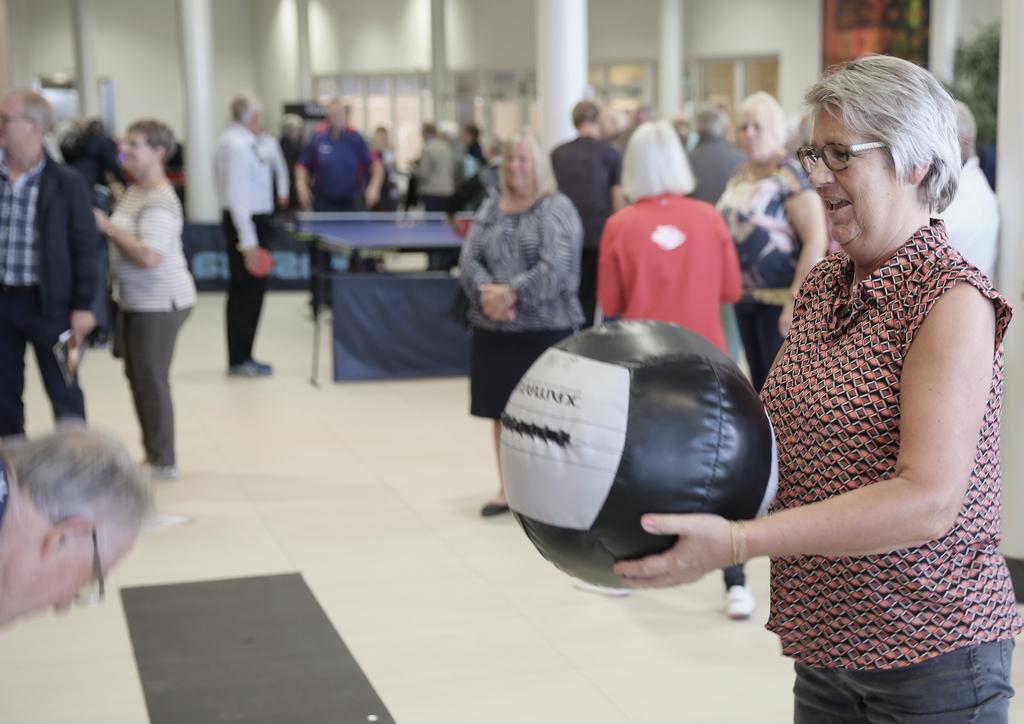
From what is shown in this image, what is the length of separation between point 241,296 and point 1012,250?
18.2 feet

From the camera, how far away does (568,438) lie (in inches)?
64.4

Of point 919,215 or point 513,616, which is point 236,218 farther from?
point 919,215

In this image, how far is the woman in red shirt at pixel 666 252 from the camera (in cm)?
430

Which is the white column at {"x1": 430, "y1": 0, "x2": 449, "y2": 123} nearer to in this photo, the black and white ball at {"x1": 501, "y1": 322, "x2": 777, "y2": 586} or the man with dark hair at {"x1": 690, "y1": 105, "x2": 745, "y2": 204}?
the man with dark hair at {"x1": 690, "y1": 105, "x2": 745, "y2": 204}

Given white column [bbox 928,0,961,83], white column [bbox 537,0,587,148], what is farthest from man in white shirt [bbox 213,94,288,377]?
white column [bbox 928,0,961,83]

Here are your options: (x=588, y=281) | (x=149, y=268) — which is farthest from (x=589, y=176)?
(x=149, y=268)

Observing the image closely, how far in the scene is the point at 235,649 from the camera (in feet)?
12.4

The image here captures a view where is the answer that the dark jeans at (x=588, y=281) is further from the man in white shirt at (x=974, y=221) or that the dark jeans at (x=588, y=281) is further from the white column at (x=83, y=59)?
the white column at (x=83, y=59)

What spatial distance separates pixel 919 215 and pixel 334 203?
10645 millimetres

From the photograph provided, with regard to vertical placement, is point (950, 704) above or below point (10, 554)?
below

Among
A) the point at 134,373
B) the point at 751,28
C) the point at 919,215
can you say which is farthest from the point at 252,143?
the point at 751,28

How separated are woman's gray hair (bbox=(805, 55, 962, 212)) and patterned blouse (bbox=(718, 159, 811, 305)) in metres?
2.78

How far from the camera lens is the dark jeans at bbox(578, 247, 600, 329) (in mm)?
7547

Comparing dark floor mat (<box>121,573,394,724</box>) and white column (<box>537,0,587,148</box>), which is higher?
white column (<box>537,0,587,148</box>)
